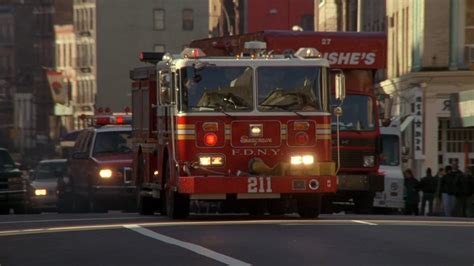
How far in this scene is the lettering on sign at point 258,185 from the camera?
26875 millimetres

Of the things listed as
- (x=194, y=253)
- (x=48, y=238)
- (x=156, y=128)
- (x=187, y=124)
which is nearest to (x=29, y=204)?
(x=156, y=128)

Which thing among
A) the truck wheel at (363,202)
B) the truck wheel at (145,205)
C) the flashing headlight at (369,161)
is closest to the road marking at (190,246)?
the truck wheel at (145,205)

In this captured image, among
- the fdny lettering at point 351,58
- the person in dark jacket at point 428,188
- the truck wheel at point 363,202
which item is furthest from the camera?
the person in dark jacket at point 428,188

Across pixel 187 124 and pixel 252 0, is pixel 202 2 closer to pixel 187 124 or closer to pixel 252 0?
pixel 252 0

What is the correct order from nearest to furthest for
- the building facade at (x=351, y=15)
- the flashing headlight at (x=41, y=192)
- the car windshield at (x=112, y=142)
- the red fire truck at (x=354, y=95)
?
the red fire truck at (x=354, y=95) → the car windshield at (x=112, y=142) → the flashing headlight at (x=41, y=192) → the building facade at (x=351, y=15)

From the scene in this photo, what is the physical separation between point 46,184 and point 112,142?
→ 12310mm

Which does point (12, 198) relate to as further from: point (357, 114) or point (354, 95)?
point (354, 95)

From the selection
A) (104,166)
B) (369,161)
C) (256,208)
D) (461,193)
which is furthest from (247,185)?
(461,193)

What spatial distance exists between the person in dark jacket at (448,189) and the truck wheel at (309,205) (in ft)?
47.3

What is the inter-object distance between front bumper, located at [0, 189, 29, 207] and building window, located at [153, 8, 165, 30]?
10377cm

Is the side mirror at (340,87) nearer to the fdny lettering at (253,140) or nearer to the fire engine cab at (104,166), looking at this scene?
the fdny lettering at (253,140)

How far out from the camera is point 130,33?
14312 cm

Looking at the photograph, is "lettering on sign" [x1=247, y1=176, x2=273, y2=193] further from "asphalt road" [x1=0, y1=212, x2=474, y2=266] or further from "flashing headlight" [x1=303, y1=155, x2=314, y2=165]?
"flashing headlight" [x1=303, y1=155, x2=314, y2=165]

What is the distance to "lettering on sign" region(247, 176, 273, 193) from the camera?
1058 inches
